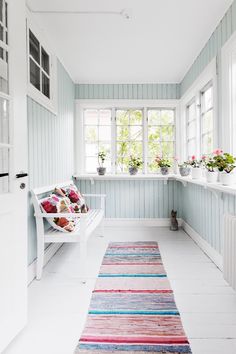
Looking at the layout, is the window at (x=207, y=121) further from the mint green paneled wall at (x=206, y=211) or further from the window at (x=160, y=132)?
the window at (x=160, y=132)

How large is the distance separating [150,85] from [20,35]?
341cm

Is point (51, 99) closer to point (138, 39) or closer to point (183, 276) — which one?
point (138, 39)

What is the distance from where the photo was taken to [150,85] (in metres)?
4.95

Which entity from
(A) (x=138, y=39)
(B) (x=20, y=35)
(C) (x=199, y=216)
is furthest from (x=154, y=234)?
(B) (x=20, y=35)

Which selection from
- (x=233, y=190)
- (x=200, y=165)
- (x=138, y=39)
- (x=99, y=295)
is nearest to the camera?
(x=233, y=190)

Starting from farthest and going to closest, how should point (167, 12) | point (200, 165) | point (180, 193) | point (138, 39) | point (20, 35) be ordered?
point (180, 193), point (200, 165), point (138, 39), point (167, 12), point (20, 35)

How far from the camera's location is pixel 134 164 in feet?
16.1

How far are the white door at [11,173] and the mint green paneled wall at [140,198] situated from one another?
3.17m

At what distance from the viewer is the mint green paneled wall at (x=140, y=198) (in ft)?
16.2

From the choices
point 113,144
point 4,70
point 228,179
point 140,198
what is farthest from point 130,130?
point 4,70

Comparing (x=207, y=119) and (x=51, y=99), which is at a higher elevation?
(x=51, y=99)

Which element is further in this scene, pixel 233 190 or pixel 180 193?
pixel 180 193

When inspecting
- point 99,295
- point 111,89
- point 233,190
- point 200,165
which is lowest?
point 99,295

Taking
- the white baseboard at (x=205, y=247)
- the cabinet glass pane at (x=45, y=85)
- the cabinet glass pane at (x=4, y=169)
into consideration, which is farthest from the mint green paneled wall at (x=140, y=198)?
the cabinet glass pane at (x=4, y=169)
